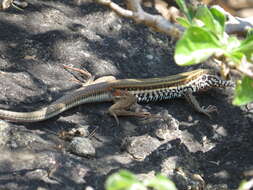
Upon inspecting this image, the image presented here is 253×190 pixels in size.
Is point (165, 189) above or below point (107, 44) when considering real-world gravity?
above

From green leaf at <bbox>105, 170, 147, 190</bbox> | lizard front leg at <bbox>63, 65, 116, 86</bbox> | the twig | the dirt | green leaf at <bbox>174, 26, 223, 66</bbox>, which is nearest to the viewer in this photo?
green leaf at <bbox>105, 170, 147, 190</bbox>

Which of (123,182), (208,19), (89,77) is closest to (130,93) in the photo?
(89,77)

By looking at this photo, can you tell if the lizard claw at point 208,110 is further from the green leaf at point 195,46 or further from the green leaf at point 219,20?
the green leaf at point 195,46

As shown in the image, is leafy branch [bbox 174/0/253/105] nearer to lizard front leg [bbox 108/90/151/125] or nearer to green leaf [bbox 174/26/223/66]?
green leaf [bbox 174/26/223/66]

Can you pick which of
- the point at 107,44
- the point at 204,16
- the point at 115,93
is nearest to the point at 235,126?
the point at 115,93

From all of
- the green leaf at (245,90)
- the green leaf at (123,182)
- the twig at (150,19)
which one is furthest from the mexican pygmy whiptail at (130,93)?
the green leaf at (123,182)

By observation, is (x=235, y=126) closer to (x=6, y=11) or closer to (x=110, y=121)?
(x=110, y=121)

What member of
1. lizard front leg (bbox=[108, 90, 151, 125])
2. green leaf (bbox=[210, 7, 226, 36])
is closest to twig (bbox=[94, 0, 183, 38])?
green leaf (bbox=[210, 7, 226, 36])
